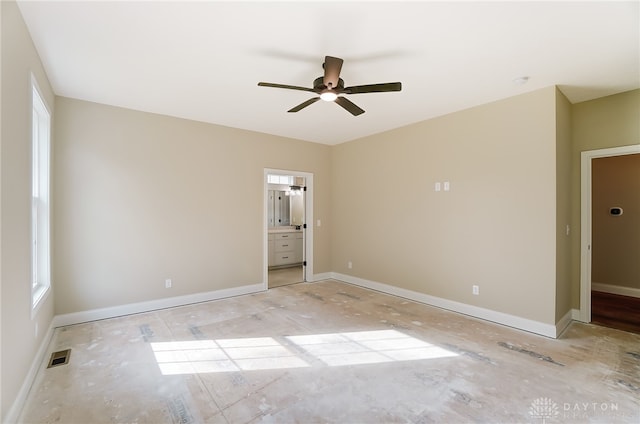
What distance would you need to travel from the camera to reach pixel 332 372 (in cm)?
253

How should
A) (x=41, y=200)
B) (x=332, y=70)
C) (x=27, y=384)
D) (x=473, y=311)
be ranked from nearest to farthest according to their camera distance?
1. (x=27, y=384)
2. (x=332, y=70)
3. (x=41, y=200)
4. (x=473, y=311)

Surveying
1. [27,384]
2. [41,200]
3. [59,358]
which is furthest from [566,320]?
[41,200]

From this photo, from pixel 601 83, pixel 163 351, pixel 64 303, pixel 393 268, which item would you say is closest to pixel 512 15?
pixel 601 83

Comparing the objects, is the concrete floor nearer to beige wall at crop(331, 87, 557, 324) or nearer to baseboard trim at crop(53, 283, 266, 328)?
baseboard trim at crop(53, 283, 266, 328)

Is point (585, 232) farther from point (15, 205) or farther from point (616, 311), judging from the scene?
point (15, 205)

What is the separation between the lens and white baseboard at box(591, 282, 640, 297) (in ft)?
15.6

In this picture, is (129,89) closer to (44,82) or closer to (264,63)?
(44,82)

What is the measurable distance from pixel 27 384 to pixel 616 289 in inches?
299

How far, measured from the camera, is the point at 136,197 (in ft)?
13.1

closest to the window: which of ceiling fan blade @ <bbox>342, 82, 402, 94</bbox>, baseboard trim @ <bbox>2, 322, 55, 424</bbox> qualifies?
baseboard trim @ <bbox>2, 322, 55, 424</bbox>

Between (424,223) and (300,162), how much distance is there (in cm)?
254

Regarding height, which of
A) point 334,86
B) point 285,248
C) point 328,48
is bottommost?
point 285,248

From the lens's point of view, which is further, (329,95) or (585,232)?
(585,232)

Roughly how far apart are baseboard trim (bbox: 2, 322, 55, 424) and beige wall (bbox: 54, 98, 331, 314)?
848 mm
